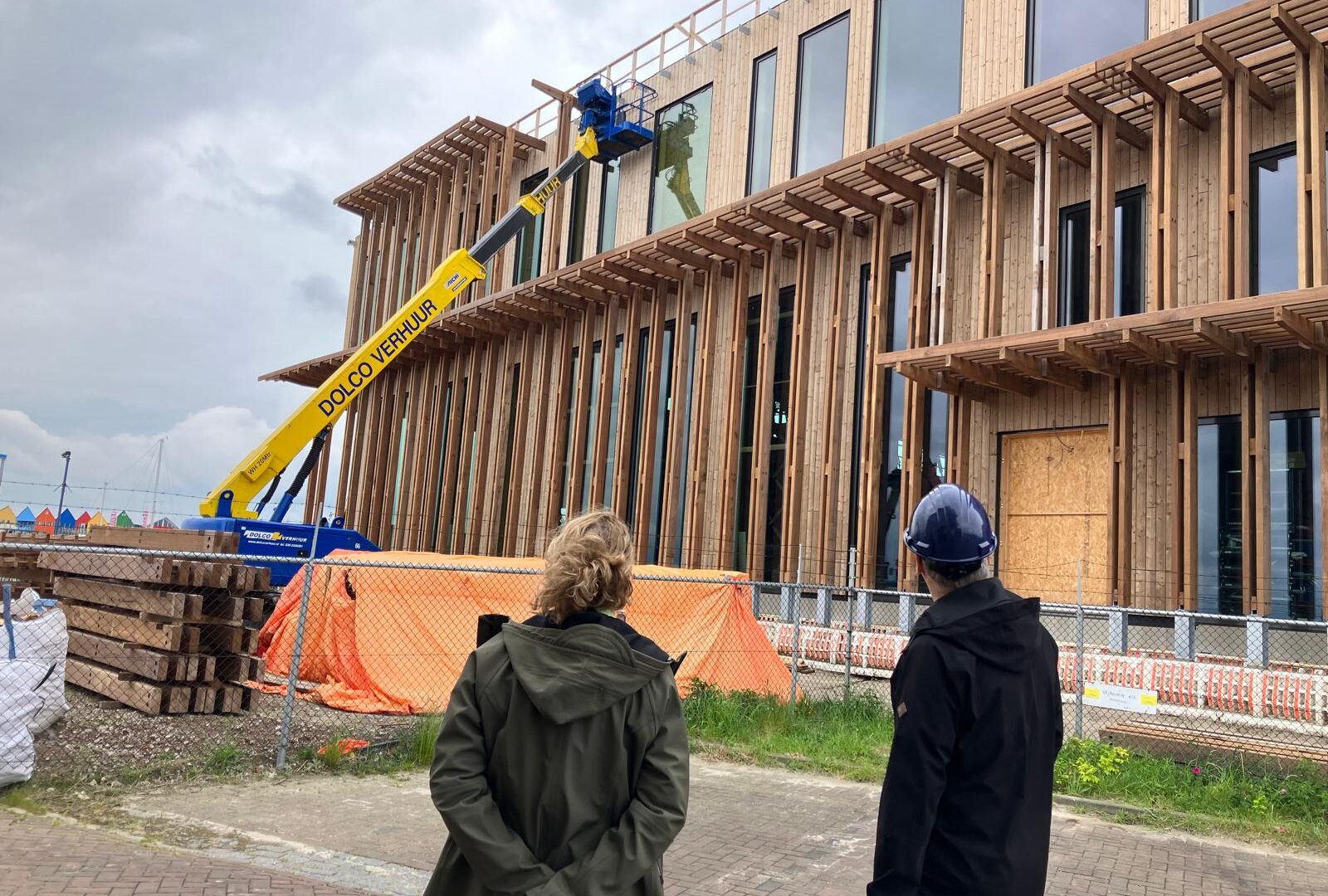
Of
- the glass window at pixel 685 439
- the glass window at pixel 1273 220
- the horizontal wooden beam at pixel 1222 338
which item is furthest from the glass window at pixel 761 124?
the horizontal wooden beam at pixel 1222 338

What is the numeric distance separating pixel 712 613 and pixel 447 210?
21.7 metres

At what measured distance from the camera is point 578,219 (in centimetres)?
2603

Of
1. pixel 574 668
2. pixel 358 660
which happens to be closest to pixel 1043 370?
pixel 358 660

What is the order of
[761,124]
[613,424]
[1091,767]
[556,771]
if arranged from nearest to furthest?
[556,771] < [1091,767] < [761,124] < [613,424]

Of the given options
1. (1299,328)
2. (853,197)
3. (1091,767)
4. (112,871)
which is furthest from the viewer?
(853,197)

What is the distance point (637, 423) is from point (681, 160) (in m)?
6.29

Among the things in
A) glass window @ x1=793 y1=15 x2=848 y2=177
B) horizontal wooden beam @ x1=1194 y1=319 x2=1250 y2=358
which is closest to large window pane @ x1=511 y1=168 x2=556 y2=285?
glass window @ x1=793 y1=15 x2=848 y2=177

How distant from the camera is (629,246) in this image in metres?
20.6

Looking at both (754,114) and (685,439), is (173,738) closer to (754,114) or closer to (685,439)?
(685,439)

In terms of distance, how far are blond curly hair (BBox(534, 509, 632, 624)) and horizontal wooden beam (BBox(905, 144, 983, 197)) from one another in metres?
14.7

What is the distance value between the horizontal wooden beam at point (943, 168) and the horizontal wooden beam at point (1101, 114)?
221cm

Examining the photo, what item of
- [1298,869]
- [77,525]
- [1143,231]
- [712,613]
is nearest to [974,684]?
[1298,869]

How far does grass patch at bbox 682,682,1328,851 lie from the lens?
7.32m

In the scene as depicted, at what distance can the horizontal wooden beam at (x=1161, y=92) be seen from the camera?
44.6ft
